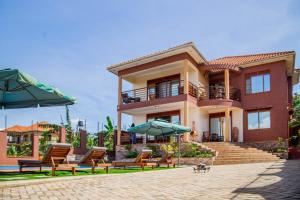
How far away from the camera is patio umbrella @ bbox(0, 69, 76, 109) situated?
8.38 m

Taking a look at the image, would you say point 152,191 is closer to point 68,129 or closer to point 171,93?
point 171,93

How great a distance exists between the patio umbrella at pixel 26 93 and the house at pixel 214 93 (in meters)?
10.8

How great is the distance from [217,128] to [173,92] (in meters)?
3.96

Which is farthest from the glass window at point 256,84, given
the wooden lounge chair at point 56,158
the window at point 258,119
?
the wooden lounge chair at point 56,158

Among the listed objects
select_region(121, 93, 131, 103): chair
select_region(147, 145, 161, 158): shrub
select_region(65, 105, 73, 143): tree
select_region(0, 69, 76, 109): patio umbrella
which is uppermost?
select_region(121, 93, 131, 103): chair

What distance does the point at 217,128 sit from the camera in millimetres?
23656

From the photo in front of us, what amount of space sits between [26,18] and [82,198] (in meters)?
9.29

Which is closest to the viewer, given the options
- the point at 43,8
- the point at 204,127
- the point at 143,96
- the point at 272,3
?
the point at 272,3

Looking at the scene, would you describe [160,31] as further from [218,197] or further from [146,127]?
[218,197]

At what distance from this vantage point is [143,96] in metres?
25.2

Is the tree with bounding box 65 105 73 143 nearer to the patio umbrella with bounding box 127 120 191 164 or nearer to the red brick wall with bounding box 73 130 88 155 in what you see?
the red brick wall with bounding box 73 130 88 155

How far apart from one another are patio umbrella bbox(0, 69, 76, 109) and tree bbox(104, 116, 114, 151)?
49.3 ft

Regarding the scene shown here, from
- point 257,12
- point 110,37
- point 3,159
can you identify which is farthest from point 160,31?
point 3,159

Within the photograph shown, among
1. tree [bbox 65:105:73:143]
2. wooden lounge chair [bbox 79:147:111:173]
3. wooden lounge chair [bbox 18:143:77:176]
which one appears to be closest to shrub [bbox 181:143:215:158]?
wooden lounge chair [bbox 79:147:111:173]
